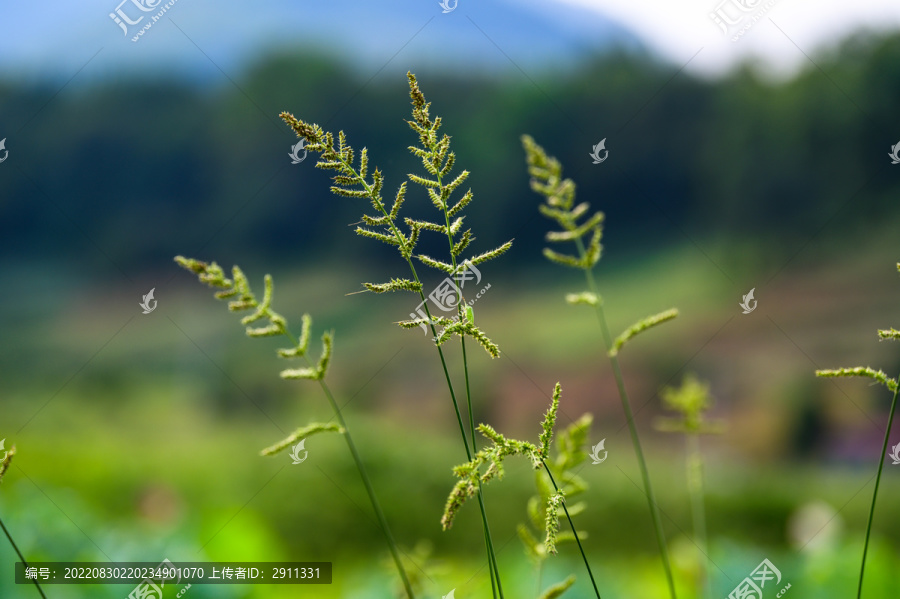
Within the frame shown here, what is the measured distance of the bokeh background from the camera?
418cm

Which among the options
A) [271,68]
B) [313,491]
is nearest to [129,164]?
[271,68]

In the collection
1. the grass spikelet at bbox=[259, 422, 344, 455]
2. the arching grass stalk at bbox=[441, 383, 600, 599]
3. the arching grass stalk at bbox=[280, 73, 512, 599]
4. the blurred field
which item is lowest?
the arching grass stalk at bbox=[441, 383, 600, 599]

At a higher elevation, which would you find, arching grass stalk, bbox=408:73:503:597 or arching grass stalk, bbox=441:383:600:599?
arching grass stalk, bbox=408:73:503:597

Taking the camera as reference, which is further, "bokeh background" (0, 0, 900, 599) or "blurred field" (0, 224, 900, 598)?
"bokeh background" (0, 0, 900, 599)

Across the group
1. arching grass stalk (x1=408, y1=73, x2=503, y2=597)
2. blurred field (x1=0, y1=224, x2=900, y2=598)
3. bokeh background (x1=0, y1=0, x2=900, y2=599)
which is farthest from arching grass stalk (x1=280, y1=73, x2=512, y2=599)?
bokeh background (x1=0, y1=0, x2=900, y2=599)

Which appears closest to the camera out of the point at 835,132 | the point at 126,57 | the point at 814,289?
the point at 835,132

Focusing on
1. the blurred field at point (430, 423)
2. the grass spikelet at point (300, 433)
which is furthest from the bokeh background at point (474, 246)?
the grass spikelet at point (300, 433)

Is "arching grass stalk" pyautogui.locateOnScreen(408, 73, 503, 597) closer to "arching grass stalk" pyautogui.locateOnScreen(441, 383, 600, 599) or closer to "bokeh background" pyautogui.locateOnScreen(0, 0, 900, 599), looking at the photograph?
"arching grass stalk" pyautogui.locateOnScreen(441, 383, 600, 599)

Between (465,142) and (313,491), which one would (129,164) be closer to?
(465,142)

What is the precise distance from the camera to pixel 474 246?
13.8 ft

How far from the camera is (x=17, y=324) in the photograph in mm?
5680

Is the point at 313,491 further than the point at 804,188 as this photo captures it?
No

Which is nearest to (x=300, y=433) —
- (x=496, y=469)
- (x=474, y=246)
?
(x=496, y=469)

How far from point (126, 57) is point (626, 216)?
4.48 meters
